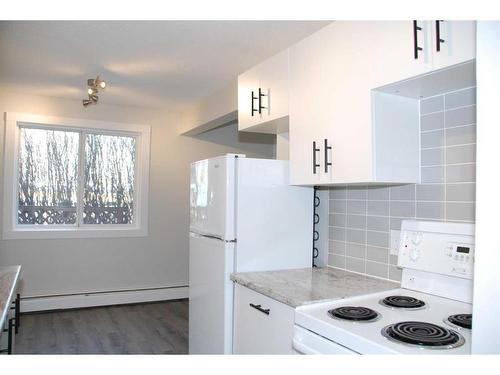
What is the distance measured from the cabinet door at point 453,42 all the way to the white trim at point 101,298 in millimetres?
4225

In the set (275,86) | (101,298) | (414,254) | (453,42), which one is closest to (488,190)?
(453,42)

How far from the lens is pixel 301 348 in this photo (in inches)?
63.7

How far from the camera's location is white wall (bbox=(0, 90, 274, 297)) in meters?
4.33

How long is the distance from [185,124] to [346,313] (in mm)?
3735

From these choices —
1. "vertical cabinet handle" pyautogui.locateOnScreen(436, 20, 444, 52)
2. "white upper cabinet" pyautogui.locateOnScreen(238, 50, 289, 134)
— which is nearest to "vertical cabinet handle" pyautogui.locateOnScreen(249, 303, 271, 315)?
"white upper cabinet" pyautogui.locateOnScreen(238, 50, 289, 134)

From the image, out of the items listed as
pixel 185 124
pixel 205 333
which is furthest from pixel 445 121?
pixel 185 124

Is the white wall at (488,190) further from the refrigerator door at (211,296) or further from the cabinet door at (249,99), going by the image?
the cabinet door at (249,99)

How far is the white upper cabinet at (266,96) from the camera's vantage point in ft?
8.11

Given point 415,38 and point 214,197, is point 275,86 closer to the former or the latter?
point 214,197

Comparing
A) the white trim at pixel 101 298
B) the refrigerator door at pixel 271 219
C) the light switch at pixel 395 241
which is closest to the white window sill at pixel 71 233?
the white trim at pixel 101 298

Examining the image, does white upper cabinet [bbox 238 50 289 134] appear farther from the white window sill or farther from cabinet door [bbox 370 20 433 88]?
the white window sill

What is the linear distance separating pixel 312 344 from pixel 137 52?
8.02 ft

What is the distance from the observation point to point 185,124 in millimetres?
4914

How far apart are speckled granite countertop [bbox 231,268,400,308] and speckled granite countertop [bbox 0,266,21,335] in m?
1.13
